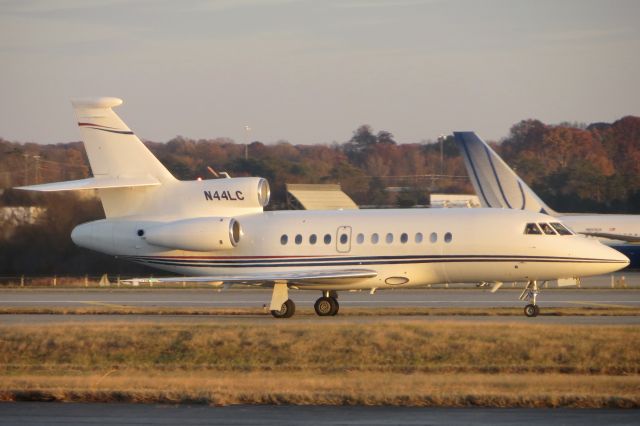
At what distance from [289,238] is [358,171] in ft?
164

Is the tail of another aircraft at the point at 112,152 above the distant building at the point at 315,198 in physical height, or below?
above

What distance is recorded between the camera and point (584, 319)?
27484 millimetres

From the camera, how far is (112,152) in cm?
3097

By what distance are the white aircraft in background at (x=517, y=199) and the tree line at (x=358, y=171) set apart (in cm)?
1306

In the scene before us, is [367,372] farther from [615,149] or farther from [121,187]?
[615,149]

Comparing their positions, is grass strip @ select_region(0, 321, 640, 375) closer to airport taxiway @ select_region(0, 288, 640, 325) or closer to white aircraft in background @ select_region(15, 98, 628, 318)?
airport taxiway @ select_region(0, 288, 640, 325)

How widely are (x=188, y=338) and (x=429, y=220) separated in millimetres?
8723

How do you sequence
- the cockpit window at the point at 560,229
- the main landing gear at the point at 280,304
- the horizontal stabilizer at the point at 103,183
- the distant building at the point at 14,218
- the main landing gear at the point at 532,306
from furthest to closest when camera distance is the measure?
the distant building at the point at 14,218
the horizontal stabilizer at the point at 103,183
the main landing gear at the point at 280,304
the cockpit window at the point at 560,229
the main landing gear at the point at 532,306

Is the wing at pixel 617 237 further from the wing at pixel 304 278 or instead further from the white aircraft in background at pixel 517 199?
the wing at pixel 304 278

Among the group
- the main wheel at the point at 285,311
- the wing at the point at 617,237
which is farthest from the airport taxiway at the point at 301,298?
the wing at the point at 617,237

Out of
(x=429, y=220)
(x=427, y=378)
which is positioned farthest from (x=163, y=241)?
(x=427, y=378)

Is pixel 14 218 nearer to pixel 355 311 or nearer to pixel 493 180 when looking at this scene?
pixel 493 180

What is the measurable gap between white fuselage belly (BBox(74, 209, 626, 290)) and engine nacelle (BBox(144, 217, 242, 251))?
500 mm

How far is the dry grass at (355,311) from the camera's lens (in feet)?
97.8
